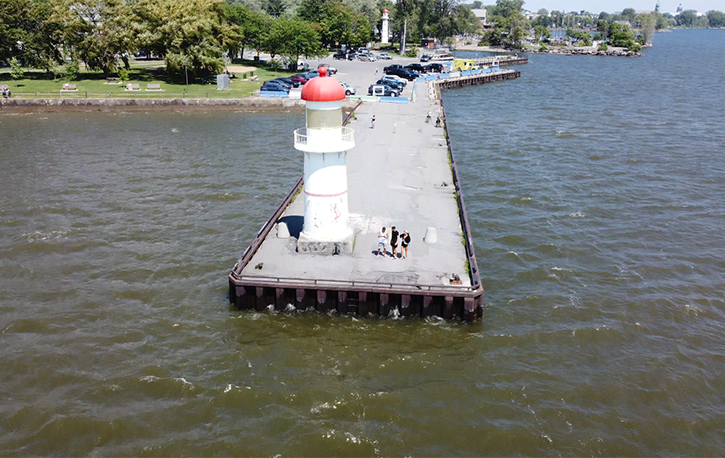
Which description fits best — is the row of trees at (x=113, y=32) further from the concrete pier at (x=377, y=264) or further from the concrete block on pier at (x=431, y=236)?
the concrete block on pier at (x=431, y=236)

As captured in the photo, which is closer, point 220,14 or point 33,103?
point 33,103

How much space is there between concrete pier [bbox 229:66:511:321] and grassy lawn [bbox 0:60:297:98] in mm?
39123

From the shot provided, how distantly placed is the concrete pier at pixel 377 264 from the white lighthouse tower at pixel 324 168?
688 mm

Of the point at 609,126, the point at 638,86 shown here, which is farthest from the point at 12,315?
the point at 638,86

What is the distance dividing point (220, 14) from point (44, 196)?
152ft

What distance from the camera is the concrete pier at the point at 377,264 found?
21.4m

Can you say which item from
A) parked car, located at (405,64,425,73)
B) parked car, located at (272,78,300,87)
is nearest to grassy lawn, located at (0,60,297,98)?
parked car, located at (272,78,300,87)

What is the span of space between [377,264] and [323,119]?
6203 mm

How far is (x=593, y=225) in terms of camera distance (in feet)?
106

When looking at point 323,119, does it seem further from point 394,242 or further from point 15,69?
point 15,69

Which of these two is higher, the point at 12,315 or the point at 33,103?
the point at 33,103

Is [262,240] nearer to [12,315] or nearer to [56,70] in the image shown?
[12,315]

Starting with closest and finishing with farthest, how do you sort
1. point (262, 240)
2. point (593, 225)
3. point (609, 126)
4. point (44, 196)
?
point (262, 240), point (593, 225), point (44, 196), point (609, 126)

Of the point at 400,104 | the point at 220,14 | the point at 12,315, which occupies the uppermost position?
the point at 220,14
